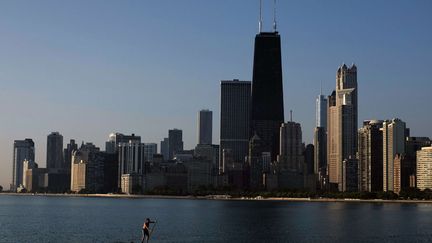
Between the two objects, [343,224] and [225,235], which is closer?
[225,235]

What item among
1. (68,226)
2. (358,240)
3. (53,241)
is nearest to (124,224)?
(68,226)

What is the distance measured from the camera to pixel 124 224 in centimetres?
13650

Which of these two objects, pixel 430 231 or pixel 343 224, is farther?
pixel 343 224

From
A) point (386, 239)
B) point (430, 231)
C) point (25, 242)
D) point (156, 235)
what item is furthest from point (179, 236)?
point (430, 231)

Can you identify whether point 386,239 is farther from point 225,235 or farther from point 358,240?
point 225,235

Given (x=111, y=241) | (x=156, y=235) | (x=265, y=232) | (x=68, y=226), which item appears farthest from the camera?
(x=68, y=226)

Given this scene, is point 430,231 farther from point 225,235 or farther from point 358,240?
point 225,235

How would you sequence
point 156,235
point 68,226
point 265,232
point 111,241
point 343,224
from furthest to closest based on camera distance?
point 343,224 → point 68,226 → point 265,232 → point 156,235 → point 111,241

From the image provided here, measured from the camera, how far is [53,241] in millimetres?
97500

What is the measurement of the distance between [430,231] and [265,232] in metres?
26.8

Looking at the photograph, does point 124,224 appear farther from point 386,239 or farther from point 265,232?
point 386,239

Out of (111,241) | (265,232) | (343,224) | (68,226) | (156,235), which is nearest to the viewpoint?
(111,241)

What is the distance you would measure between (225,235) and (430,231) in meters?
34.8

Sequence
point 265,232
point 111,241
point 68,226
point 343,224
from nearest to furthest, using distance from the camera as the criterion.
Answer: point 111,241, point 265,232, point 68,226, point 343,224
